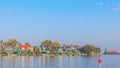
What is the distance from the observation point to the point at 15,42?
7003 inches

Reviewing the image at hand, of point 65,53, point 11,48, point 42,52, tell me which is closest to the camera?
point 11,48

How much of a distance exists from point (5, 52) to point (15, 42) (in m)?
37.1

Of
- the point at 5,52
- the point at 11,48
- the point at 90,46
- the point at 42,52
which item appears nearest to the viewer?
the point at 5,52

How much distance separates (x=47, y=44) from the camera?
199 metres

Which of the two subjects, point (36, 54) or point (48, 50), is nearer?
point (36, 54)

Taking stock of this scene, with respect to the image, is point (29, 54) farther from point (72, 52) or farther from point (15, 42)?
point (72, 52)

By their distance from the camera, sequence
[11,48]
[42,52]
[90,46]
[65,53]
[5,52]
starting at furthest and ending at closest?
[90,46] < [65,53] < [42,52] < [11,48] < [5,52]

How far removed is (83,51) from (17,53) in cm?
6216

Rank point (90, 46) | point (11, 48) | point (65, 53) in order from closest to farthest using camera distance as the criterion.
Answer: point (11, 48)
point (65, 53)
point (90, 46)

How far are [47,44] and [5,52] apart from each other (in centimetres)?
6047

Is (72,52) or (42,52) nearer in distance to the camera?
(42,52)

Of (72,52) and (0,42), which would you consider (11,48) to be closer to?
(0,42)

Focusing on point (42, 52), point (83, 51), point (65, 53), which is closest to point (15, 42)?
point (42, 52)

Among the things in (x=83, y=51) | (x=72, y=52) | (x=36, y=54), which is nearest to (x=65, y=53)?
(x=72, y=52)
